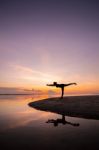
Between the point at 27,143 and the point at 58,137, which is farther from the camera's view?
the point at 58,137

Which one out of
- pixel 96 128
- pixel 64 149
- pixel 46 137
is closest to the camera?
pixel 64 149

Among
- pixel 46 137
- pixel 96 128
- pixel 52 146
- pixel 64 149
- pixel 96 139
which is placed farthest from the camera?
pixel 96 128

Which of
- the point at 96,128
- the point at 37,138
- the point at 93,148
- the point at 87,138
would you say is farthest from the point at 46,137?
the point at 96,128

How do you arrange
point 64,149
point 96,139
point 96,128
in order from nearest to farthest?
point 64,149
point 96,139
point 96,128

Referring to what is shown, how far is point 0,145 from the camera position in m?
13.1

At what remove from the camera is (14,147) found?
1244 cm

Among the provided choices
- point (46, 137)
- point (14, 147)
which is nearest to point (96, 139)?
point (46, 137)

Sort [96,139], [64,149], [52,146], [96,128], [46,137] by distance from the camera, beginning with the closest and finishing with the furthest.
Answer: [64,149]
[52,146]
[96,139]
[46,137]
[96,128]

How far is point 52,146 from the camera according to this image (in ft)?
41.9

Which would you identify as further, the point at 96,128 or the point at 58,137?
the point at 96,128

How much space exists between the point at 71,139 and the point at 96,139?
2.10 meters

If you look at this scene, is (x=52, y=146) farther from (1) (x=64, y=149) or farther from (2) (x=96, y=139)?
(2) (x=96, y=139)

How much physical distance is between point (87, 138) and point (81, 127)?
459 centimetres

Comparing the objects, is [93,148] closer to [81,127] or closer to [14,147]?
[14,147]
